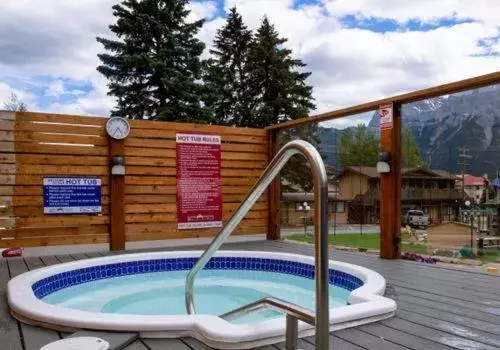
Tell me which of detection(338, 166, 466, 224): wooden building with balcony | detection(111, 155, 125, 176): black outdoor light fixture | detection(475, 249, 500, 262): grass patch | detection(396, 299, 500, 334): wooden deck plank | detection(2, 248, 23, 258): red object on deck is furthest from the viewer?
detection(338, 166, 466, 224): wooden building with balcony

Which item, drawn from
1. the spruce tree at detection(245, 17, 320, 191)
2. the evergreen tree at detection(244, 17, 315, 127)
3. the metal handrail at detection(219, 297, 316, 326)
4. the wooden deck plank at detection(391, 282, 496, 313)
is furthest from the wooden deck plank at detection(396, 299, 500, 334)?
the evergreen tree at detection(244, 17, 315, 127)

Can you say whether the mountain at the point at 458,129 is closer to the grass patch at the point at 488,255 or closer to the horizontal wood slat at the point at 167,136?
the horizontal wood slat at the point at 167,136

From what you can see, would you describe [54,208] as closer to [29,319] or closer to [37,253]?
[37,253]

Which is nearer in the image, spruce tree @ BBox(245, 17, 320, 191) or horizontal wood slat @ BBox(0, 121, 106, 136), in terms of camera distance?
horizontal wood slat @ BBox(0, 121, 106, 136)

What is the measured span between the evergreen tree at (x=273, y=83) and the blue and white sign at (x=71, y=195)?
1600cm

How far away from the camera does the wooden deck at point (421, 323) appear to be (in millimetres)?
2189

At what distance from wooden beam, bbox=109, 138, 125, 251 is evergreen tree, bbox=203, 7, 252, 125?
16.1 metres

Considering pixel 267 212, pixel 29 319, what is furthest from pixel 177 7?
pixel 29 319

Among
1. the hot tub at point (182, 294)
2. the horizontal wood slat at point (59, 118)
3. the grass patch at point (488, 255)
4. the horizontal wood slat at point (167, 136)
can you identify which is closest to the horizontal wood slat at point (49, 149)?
the horizontal wood slat at point (59, 118)

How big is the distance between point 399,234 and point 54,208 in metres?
4.31

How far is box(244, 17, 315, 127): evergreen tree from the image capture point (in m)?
21.8

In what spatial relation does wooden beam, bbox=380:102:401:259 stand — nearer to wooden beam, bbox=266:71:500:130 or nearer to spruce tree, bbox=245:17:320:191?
wooden beam, bbox=266:71:500:130

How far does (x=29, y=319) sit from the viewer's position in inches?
101

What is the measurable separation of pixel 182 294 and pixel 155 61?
13.2 metres
